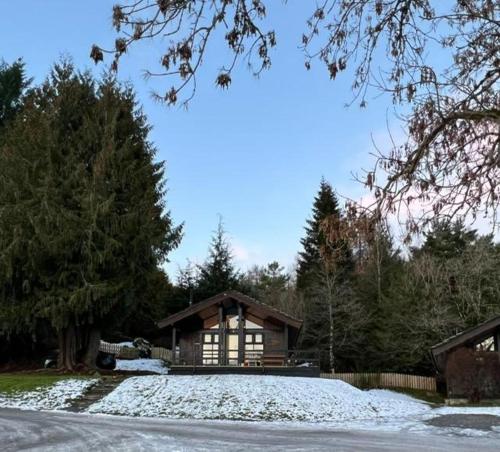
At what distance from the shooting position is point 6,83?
43.6 metres

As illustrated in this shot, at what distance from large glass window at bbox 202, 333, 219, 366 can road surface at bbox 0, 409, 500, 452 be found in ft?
51.0

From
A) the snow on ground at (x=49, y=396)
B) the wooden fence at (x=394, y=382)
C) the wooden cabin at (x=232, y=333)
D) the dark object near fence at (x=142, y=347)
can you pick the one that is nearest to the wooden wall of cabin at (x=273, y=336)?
the wooden cabin at (x=232, y=333)

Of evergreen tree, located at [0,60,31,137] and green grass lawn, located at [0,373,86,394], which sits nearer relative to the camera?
green grass lawn, located at [0,373,86,394]

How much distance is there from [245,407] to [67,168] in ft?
54.1

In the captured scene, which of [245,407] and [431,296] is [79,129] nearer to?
[245,407]

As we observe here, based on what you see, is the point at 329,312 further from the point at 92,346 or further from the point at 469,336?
the point at 92,346

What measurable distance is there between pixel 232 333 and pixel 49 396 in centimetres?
1302

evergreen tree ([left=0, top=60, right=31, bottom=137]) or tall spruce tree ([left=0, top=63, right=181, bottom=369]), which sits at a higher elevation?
evergreen tree ([left=0, top=60, right=31, bottom=137])

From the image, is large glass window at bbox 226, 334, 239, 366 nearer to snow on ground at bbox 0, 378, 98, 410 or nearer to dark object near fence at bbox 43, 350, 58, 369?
dark object near fence at bbox 43, 350, 58, 369

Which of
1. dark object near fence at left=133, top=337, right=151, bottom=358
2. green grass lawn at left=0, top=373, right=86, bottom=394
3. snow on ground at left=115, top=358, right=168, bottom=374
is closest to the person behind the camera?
green grass lawn at left=0, top=373, right=86, bottom=394

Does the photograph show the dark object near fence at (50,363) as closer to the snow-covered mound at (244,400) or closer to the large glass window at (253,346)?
the snow-covered mound at (244,400)

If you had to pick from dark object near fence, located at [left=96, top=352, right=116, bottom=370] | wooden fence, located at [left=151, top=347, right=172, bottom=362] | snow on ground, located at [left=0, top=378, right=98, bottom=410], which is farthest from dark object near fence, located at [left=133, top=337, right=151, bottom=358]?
snow on ground, located at [left=0, top=378, right=98, bottom=410]

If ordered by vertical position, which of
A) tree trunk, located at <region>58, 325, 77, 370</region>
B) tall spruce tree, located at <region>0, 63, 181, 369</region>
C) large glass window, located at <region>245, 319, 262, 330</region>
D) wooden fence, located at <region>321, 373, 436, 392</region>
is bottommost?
wooden fence, located at <region>321, 373, 436, 392</region>

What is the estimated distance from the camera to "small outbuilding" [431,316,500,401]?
29.0 m
